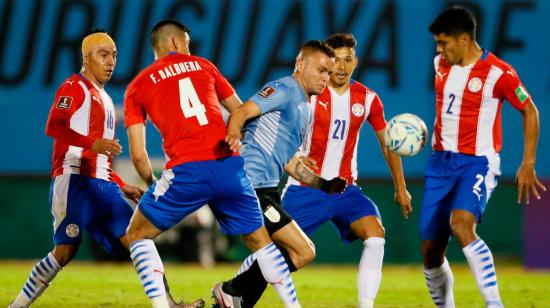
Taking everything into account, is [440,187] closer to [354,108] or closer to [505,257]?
[354,108]

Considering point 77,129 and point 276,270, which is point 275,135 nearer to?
point 276,270

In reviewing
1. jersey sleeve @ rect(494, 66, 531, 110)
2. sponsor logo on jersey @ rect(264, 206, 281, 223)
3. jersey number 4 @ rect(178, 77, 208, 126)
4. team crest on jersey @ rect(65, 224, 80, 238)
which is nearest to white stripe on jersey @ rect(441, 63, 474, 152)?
jersey sleeve @ rect(494, 66, 531, 110)

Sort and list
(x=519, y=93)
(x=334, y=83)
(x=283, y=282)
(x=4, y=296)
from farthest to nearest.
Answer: (x=4, y=296), (x=334, y=83), (x=519, y=93), (x=283, y=282)

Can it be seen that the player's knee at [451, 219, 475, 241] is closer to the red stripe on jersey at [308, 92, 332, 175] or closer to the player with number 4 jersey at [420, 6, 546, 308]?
the player with number 4 jersey at [420, 6, 546, 308]

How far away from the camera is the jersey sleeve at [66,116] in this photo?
721cm

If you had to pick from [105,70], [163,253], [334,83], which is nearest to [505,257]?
[163,253]

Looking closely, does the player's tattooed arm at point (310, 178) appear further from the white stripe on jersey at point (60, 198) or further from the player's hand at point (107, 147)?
the white stripe on jersey at point (60, 198)

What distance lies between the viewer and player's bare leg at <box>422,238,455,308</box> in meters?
7.27

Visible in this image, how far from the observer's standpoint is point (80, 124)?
24.8ft

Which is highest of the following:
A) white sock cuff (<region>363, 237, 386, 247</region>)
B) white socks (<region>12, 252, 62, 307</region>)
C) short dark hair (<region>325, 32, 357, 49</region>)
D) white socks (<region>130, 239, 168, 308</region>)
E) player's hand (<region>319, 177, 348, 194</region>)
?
short dark hair (<region>325, 32, 357, 49</region>)

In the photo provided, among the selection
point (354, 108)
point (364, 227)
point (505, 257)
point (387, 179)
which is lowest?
point (505, 257)

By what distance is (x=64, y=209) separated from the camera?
7406 mm

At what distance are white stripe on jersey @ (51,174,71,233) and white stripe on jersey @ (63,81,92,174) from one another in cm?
8

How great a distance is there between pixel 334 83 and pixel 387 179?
764 centimetres
